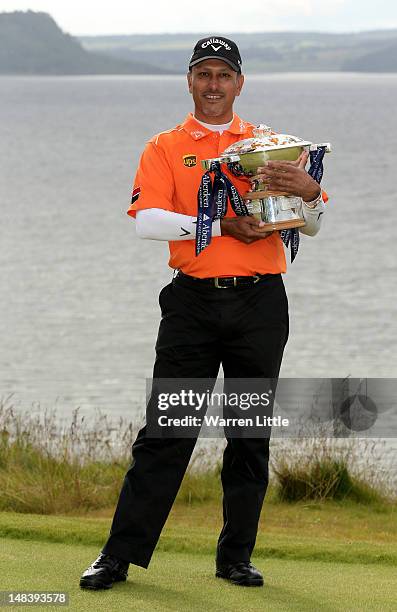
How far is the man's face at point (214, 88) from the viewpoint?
486 cm

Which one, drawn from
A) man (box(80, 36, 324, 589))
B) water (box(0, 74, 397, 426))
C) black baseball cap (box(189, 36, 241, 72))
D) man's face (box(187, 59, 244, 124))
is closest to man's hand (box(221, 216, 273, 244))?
man (box(80, 36, 324, 589))

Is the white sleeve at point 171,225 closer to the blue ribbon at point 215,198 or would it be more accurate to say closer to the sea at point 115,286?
the blue ribbon at point 215,198

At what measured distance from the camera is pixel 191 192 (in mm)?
4852

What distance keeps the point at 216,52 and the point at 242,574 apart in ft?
6.34

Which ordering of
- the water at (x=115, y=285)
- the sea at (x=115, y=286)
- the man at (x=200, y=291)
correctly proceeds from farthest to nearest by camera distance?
the water at (x=115, y=285)
the sea at (x=115, y=286)
the man at (x=200, y=291)

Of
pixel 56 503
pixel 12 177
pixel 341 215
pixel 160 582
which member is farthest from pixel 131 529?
pixel 12 177

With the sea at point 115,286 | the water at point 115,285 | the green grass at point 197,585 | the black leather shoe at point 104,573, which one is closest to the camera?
the green grass at point 197,585

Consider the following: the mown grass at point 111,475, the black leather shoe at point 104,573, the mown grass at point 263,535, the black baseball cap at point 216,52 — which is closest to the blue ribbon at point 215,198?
the black baseball cap at point 216,52

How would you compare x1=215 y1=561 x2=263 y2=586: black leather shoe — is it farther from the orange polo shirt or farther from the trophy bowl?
the trophy bowl

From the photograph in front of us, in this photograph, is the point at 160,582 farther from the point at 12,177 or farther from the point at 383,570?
the point at 12,177

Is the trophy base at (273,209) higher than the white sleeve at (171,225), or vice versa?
the trophy base at (273,209)

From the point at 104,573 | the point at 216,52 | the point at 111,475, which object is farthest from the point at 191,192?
the point at 111,475

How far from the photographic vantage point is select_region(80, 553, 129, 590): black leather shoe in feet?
15.2

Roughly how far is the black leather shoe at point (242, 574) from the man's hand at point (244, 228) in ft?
3.99
